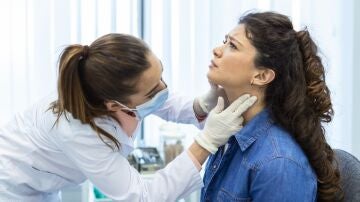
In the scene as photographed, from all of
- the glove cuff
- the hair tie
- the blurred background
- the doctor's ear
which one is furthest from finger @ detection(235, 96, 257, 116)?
the blurred background

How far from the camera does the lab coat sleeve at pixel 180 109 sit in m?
1.71

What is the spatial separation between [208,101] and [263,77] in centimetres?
37

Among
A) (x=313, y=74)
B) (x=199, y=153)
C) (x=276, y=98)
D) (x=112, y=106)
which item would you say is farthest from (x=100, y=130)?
(x=313, y=74)

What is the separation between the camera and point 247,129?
51.8 inches

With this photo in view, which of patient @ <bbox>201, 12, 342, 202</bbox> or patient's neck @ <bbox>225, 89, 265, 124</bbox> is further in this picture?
patient's neck @ <bbox>225, 89, 265, 124</bbox>

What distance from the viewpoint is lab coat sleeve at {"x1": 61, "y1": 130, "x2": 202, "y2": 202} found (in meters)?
1.30

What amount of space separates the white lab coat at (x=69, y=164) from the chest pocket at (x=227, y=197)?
9 cm

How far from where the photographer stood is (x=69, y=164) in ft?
4.76

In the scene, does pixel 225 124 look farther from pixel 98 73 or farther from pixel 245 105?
pixel 98 73

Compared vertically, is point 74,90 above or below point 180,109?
above

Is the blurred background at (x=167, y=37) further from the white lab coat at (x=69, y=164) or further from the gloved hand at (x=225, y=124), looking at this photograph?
the gloved hand at (x=225, y=124)

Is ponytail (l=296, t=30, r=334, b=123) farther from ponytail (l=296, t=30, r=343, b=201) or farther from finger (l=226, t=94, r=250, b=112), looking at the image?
finger (l=226, t=94, r=250, b=112)

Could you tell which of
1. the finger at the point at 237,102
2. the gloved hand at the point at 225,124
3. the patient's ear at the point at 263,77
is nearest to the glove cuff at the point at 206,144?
the gloved hand at the point at 225,124

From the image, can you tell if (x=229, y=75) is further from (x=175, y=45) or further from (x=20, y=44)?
(x=20, y=44)
